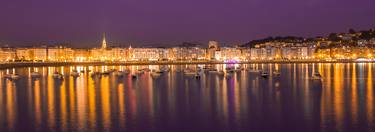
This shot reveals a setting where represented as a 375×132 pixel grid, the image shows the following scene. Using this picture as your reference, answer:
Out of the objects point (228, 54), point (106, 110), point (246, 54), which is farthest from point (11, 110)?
point (246, 54)

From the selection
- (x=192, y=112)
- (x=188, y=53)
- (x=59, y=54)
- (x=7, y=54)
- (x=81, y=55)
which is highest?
(x=7, y=54)

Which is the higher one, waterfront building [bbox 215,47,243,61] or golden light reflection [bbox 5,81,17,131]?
waterfront building [bbox 215,47,243,61]

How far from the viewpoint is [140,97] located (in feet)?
70.9

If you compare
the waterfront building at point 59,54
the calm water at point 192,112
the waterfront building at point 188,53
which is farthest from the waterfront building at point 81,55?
the calm water at point 192,112

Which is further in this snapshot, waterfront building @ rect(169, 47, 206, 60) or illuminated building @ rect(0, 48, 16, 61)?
waterfront building @ rect(169, 47, 206, 60)

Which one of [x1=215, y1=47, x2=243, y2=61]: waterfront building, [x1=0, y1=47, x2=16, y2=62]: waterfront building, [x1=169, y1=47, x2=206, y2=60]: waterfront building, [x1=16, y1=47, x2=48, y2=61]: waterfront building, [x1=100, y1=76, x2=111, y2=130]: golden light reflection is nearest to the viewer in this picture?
[x1=100, y1=76, x2=111, y2=130]: golden light reflection

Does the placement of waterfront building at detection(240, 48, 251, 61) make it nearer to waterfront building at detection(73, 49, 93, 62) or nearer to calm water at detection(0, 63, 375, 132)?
waterfront building at detection(73, 49, 93, 62)

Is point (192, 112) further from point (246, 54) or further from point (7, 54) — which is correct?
point (246, 54)

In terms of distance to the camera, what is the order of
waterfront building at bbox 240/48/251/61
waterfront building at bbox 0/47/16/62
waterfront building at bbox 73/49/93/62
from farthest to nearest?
waterfront building at bbox 240/48/251/61 → waterfront building at bbox 73/49/93/62 → waterfront building at bbox 0/47/16/62

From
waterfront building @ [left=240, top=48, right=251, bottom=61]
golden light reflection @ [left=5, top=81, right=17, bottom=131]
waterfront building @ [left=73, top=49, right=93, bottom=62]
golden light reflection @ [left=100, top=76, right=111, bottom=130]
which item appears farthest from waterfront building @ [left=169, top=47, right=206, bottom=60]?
golden light reflection @ [left=100, top=76, right=111, bottom=130]

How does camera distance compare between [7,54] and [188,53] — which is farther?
[188,53]

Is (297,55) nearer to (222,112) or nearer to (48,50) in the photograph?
(48,50)

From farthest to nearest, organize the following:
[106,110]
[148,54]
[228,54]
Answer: [148,54] → [228,54] → [106,110]

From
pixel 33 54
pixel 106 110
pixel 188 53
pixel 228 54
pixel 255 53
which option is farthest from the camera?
pixel 188 53
